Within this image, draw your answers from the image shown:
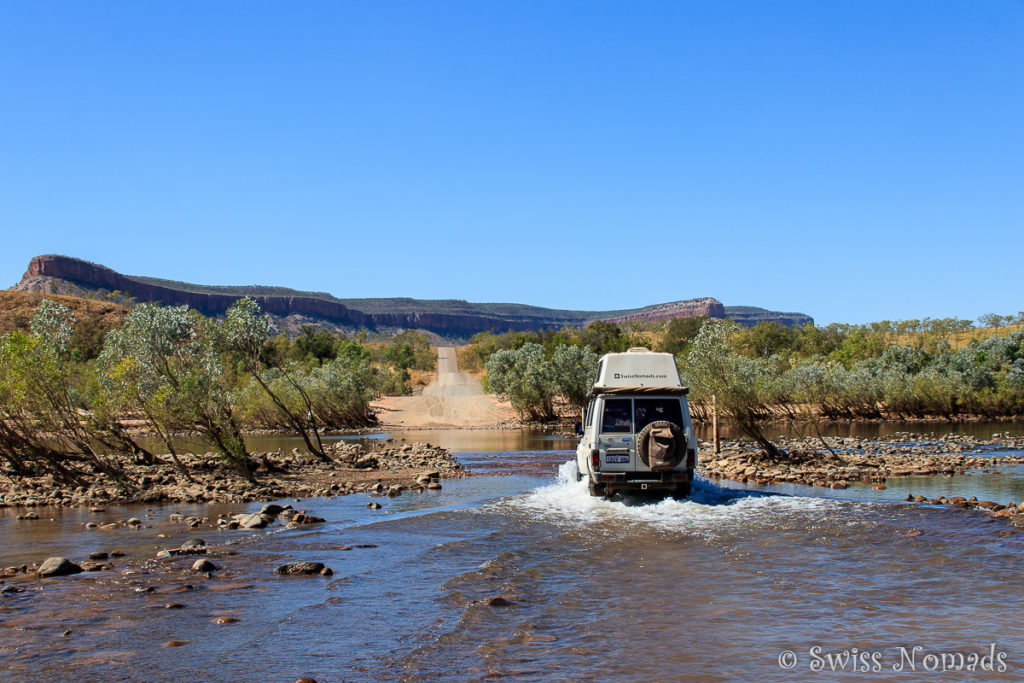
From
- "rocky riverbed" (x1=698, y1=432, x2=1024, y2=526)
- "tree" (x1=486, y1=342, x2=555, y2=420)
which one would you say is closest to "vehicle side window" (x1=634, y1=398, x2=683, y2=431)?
"rocky riverbed" (x1=698, y1=432, x2=1024, y2=526)

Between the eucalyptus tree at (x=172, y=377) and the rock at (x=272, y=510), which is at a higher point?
the eucalyptus tree at (x=172, y=377)

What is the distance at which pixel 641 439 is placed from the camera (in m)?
17.5

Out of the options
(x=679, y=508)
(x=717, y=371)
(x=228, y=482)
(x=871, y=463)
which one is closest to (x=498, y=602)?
(x=679, y=508)

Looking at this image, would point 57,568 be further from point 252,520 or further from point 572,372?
point 572,372

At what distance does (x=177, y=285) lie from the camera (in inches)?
7397

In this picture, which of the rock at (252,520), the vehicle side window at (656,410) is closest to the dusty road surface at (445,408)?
the rock at (252,520)

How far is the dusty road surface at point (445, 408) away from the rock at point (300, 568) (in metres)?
46.9

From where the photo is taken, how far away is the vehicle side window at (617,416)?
59.0 feet

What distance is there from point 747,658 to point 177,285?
19852cm

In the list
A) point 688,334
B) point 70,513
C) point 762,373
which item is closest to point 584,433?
point 70,513

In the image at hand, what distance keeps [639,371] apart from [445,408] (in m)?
53.1

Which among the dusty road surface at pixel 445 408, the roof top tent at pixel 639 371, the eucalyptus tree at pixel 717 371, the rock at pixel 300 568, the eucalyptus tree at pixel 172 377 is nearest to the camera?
the rock at pixel 300 568

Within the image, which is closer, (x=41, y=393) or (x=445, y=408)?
(x=41, y=393)

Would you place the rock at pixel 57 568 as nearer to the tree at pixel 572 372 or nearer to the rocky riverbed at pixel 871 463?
the rocky riverbed at pixel 871 463
